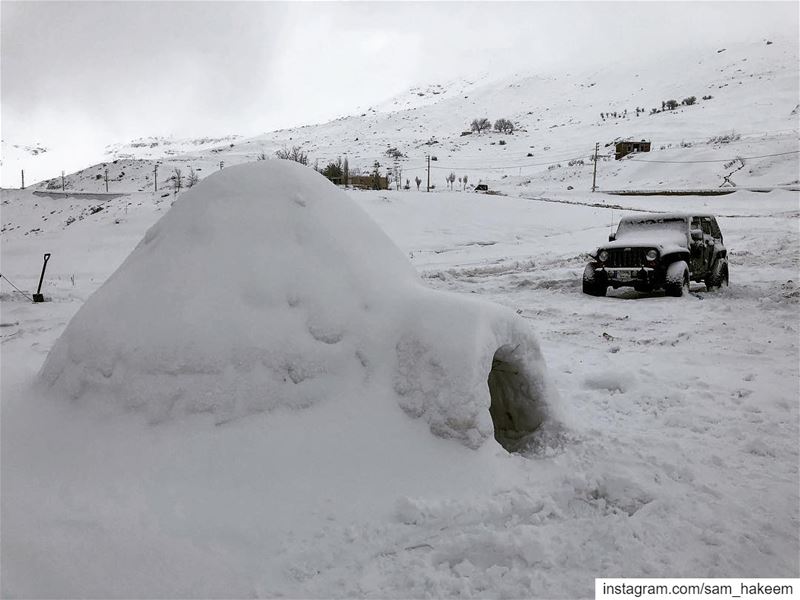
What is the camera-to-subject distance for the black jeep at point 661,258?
9.91 metres

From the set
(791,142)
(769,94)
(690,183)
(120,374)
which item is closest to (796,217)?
(690,183)

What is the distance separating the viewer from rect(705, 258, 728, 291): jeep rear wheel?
34.4 ft

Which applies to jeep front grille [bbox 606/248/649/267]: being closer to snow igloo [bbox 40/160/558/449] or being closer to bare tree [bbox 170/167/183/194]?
snow igloo [bbox 40/160/558/449]

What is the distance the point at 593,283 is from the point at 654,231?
6.10 feet

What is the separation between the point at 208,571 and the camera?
99.0 inches

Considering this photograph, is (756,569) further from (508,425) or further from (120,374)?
(120,374)

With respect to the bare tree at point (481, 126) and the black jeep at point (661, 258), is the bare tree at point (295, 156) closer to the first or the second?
the black jeep at point (661, 258)

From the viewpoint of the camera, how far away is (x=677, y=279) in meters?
9.69

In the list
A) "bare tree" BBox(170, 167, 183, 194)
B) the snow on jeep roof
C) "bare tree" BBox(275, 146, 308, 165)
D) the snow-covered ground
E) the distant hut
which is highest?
the distant hut

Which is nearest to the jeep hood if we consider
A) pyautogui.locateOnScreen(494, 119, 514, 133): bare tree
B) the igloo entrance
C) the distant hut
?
the igloo entrance

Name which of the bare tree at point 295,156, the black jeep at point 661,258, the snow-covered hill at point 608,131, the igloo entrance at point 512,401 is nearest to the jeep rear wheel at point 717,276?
the black jeep at point 661,258

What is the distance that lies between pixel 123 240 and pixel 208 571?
63.0ft

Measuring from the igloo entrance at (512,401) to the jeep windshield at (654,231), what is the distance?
718 cm

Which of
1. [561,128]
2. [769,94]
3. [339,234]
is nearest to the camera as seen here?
[339,234]
